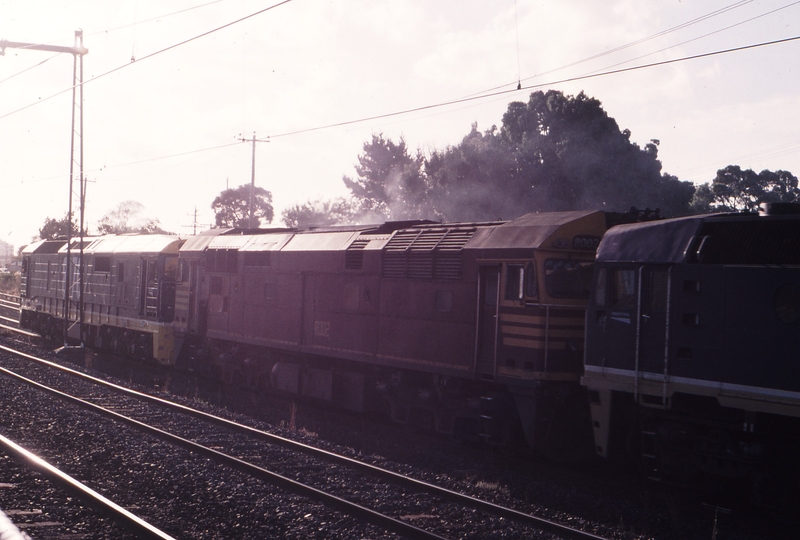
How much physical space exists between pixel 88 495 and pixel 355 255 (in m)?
7.57

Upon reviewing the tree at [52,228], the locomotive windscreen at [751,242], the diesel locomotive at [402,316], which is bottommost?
the diesel locomotive at [402,316]

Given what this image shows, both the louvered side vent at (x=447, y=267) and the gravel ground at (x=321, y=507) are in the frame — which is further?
the louvered side vent at (x=447, y=267)

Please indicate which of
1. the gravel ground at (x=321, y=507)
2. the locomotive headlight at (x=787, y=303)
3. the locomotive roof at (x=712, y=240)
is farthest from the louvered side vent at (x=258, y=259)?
the locomotive headlight at (x=787, y=303)

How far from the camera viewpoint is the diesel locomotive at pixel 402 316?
11555 mm

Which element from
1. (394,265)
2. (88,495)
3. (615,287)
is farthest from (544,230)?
(88,495)

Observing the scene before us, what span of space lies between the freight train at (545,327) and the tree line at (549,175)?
94.9 feet

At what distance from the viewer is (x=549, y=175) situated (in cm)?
4512

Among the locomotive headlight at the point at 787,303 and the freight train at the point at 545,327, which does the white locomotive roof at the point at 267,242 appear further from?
the locomotive headlight at the point at 787,303

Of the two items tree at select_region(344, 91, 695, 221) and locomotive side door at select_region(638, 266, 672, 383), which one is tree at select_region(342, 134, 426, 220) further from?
locomotive side door at select_region(638, 266, 672, 383)

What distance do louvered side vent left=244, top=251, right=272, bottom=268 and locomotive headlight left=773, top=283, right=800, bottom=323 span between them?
12311 mm

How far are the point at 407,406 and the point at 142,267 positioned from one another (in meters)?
13.3

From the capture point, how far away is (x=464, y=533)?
8266mm

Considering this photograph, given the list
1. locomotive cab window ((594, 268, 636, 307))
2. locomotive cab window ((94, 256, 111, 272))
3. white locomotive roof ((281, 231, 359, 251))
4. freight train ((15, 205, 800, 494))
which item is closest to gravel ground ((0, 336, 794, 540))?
freight train ((15, 205, 800, 494))

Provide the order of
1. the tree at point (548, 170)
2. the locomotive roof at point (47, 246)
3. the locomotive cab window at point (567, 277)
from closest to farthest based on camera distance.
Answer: the locomotive cab window at point (567, 277), the locomotive roof at point (47, 246), the tree at point (548, 170)
